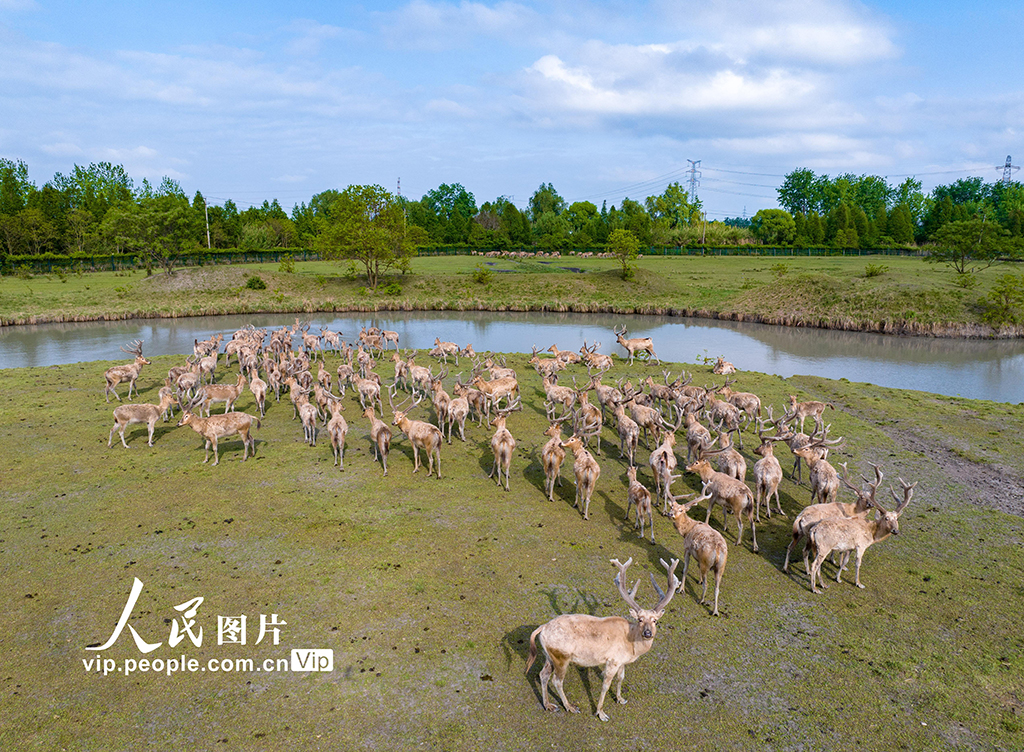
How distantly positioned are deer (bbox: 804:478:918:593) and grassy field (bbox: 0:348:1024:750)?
0.52 m

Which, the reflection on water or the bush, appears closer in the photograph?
the reflection on water

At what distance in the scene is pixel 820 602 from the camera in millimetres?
11070

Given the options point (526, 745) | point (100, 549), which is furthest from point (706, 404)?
point (100, 549)

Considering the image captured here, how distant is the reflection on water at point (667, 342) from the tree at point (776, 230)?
85774 mm

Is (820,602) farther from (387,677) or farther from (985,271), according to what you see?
(985,271)

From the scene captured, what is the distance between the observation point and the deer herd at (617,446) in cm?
863

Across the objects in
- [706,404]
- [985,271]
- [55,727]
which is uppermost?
[985,271]

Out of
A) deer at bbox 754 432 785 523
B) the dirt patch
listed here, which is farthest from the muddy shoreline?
deer at bbox 754 432 785 523

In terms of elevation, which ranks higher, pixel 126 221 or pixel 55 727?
pixel 126 221

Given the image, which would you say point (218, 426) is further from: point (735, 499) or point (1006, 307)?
point (1006, 307)

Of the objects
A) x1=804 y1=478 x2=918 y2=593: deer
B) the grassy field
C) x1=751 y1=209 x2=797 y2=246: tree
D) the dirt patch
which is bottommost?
the grassy field

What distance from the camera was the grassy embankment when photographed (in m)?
50.8

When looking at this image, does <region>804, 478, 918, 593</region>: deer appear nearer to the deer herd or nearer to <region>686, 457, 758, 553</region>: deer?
the deer herd

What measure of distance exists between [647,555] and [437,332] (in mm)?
37772
